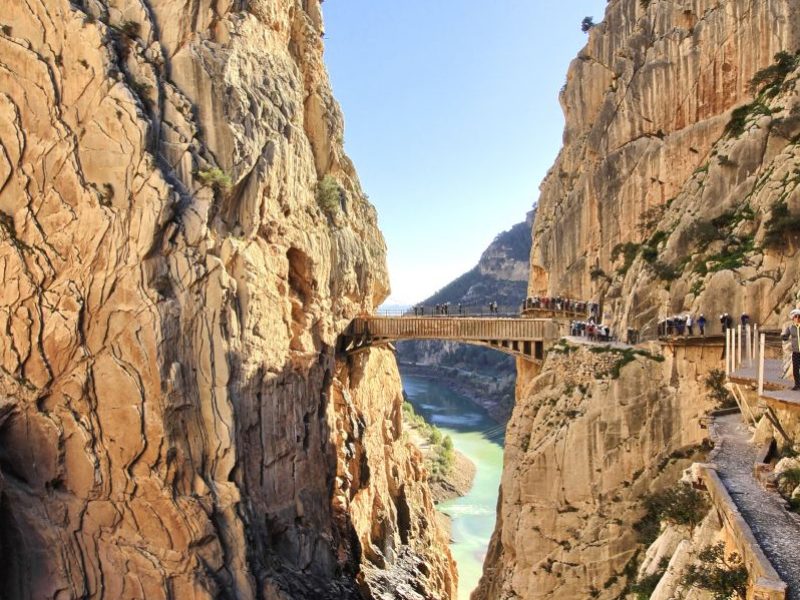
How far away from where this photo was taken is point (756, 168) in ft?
69.6

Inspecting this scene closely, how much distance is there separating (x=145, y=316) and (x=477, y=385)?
10032cm

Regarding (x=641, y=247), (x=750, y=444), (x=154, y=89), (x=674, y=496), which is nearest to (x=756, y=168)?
(x=641, y=247)

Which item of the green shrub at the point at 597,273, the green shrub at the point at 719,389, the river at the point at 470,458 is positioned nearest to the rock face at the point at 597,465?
the green shrub at the point at 719,389

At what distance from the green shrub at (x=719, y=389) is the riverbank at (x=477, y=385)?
72.0 m

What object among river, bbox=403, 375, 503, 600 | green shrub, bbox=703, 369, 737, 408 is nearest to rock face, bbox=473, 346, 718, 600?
green shrub, bbox=703, 369, 737, 408

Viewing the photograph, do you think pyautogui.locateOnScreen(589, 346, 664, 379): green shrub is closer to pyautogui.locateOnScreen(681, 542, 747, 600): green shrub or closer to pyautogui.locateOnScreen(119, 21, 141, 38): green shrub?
pyautogui.locateOnScreen(681, 542, 747, 600): green shrub

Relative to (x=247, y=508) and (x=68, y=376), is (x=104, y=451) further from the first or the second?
(x=247, y=508)

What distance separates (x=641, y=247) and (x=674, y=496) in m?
15.3

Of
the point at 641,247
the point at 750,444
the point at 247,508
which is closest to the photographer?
the point at 750,444

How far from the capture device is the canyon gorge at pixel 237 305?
60.8 feet

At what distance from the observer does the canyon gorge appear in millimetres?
18547

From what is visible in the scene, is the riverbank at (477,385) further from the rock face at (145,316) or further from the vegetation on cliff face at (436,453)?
the rock face at (145,316)

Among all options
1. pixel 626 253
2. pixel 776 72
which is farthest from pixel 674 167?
pixel 776 72

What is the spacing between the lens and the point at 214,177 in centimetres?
2219
